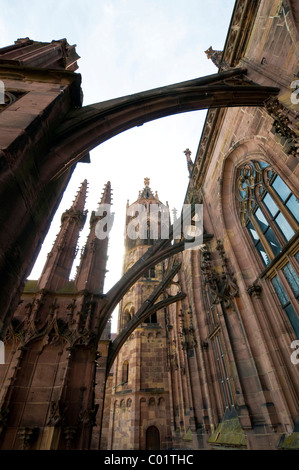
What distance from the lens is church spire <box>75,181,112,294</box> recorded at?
20.7 ft

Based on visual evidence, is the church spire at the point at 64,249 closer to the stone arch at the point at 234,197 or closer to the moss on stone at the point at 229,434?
the stone arch at the point at 234,197

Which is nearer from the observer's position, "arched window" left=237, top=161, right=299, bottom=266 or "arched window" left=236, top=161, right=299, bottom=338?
"arched window" left=236, top=161, right=299, bottom=338

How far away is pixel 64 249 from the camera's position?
7.27 metres

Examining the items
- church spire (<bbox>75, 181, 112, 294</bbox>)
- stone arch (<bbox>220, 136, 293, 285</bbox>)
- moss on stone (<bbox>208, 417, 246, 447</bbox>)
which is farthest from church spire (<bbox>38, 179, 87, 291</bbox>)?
moss on stone (<bbox>208, 417, 246, 447</bbox>)

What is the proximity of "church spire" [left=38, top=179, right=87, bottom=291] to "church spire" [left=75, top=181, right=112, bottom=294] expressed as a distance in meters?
0.38

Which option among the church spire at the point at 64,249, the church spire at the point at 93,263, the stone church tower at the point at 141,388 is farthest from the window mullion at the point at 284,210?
the stone church tower at the point at 141,388

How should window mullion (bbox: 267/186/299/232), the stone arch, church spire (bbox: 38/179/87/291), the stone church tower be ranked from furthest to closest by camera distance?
the stone church tower → church spire (bbox: 38/179/87/291) → the stone arch → window mullion (bbox: 267/186/299/232)

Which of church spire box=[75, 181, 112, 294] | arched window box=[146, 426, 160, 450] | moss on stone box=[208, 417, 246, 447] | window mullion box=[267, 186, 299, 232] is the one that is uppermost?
church spire box=[75, 181, 112, 294]

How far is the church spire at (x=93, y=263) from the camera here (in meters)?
6.30

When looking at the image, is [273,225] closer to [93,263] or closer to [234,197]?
[234,197]

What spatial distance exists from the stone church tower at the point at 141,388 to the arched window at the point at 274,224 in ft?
39.5

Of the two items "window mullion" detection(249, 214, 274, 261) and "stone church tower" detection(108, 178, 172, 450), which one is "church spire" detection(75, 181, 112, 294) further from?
"stone church tower" detection(108, 178, 172, 450)


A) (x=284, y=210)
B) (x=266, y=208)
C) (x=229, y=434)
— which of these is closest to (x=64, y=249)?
(x=266, y=208)

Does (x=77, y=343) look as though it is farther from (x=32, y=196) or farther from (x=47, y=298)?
(x=32, y=196)
